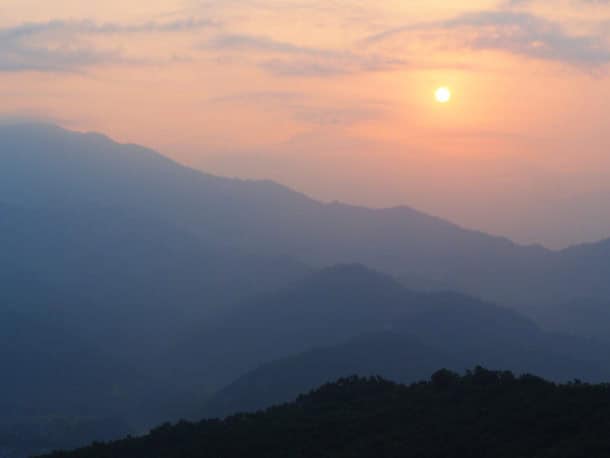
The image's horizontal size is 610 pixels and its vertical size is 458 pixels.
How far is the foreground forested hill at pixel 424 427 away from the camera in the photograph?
31328 mm

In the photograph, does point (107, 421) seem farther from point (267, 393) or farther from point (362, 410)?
point (362, 410)

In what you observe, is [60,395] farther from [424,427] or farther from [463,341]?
[424,427]

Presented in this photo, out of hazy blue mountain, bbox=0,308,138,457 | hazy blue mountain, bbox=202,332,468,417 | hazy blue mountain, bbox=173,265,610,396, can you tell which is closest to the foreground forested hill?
hazy blue mountain, bbox=202,332,468,417

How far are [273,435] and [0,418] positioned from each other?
420 feet

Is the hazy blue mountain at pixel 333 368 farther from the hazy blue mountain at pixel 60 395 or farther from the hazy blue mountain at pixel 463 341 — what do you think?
the hazy blue mountain at pixel 60 395

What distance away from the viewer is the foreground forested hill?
103ft

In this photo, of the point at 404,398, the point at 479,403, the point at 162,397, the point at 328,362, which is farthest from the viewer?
the point at 162,397

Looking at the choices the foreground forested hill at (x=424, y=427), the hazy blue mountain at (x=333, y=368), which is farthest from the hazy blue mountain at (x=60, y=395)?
the foreground forested hill at (x=424, y=427)

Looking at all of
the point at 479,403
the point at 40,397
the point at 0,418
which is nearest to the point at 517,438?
the point at 479,403

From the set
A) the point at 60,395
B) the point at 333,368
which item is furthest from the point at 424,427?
the point at 60,395

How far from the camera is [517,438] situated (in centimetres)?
3161

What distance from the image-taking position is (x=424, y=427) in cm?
3578

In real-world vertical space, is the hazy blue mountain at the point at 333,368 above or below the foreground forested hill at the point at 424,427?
above

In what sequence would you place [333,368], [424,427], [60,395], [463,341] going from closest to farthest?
[424,427], [333,368], [60,395], [463,341]
